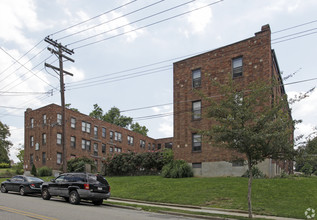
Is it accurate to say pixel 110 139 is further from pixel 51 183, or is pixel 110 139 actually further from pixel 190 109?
pixel 51 183

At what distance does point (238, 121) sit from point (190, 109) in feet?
51.5

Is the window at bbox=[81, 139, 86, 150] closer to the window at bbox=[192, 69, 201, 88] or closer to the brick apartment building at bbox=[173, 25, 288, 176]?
the brick apartment building at bbox=[173, 25, 288, 176]

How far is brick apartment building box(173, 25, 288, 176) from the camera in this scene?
80.6ft

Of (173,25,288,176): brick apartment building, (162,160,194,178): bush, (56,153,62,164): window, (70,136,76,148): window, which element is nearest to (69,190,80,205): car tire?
(173,25,288,176): brick apartment building

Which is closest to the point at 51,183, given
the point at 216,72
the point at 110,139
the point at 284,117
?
the point at 284,117

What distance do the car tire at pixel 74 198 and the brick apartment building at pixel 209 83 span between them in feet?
34.3

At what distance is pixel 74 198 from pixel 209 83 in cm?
1561

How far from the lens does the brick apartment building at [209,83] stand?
2458cm

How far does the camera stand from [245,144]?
12227 millimetres

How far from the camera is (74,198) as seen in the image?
15.7 meters

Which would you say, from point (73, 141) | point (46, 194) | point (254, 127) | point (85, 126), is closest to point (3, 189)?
point (46, 194)

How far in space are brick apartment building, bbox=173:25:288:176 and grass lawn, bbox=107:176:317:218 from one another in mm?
4865

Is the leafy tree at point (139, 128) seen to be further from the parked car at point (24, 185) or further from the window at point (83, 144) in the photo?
the parked car at point (24, 185)

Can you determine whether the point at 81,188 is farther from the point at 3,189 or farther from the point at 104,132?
the point at 104,132
